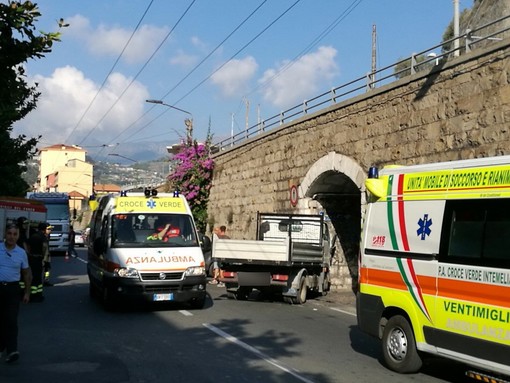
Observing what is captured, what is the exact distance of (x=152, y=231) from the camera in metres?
13.3

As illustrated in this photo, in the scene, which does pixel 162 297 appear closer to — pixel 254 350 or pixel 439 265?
pixel 254 350

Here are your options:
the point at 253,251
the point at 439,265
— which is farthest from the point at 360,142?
the point at 439,265

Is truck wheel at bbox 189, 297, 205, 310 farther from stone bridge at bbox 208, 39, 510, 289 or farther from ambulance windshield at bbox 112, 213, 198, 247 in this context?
stone bridge at bbox 208, 39, 510, 289

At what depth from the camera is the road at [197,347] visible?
746 cm

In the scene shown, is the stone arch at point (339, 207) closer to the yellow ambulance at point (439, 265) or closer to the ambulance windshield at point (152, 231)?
the ambulance windshield at point (152, 231)

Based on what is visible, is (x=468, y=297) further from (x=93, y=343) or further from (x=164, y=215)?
(x=164, y=215)

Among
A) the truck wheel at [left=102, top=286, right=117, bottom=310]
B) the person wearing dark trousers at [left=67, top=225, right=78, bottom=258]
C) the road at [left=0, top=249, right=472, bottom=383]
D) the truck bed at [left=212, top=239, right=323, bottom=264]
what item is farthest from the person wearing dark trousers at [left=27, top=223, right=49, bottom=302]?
the person wearing dark trousers at [left=67, top=225, right=78, bottom=258]

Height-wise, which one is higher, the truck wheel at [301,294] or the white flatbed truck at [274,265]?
the white flatbed truck at [274,265]

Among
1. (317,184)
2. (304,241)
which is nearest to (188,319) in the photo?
(304,241)

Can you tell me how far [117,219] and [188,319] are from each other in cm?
281

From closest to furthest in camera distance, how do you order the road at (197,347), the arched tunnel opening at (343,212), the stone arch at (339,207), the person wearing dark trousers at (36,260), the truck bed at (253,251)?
the road at (197,347) → the person wearing dark trousers at (36,260) → the truck bed at (253,251) → the stone arch at (339,207) → the arched tunnel opening at (343,212)

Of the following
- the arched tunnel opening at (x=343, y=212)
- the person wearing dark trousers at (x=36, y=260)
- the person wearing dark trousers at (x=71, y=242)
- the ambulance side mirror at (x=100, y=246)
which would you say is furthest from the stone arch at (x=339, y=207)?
the person wearing dark trousers at (x=71, y=242)

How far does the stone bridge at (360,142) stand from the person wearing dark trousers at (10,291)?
864cm

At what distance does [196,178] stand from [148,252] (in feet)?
68.0
